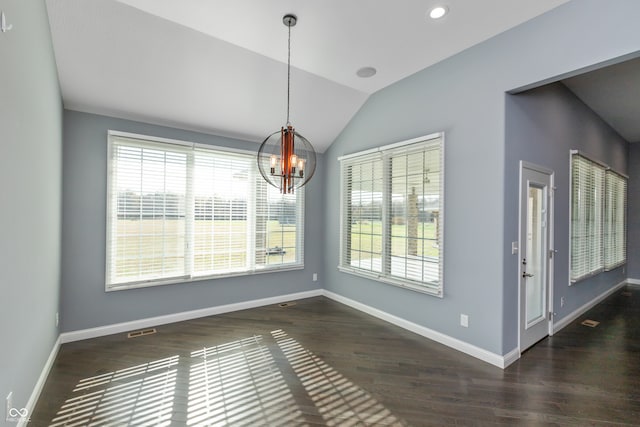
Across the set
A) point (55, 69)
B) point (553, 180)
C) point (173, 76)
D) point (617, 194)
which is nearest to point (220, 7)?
point (173, 76)

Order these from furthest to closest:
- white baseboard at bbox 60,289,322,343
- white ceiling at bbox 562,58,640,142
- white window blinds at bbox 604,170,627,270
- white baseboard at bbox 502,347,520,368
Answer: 1. white window blinds at bbox 604,170,627,270
2. white ceiling at bbox 562,58,640,142
3. white baseboard at bbox 60,289,322,343
4. white baseboard at bbox 502,347,520,368

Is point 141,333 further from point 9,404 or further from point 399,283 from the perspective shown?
point 399,283

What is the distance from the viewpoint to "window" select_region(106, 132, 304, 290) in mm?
3502

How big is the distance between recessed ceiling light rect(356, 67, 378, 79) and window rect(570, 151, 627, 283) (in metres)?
2.92

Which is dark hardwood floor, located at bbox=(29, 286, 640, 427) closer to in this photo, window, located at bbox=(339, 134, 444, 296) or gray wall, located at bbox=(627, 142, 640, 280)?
window, located at bbox=(339, 134, 444, 296)

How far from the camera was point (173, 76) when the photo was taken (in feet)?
10.4

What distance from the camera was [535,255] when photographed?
323cm

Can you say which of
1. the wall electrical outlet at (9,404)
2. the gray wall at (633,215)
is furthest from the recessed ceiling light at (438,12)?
the gray wall at (633,215)

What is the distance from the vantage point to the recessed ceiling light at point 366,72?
346 centimetres

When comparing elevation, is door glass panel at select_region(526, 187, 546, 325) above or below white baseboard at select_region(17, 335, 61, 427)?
above

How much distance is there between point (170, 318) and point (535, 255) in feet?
14.9

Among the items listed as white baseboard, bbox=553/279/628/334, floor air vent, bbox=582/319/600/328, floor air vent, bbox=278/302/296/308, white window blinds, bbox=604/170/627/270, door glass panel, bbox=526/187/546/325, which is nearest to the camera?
door glass panel, bbox=526/187/546/325

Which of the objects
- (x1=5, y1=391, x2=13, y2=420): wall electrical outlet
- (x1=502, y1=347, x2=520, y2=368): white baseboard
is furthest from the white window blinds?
(x1=5, y1=391, x2=13, y2=420): wall electrical outlet

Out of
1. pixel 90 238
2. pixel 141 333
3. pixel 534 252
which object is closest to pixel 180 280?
pixel 141 333
